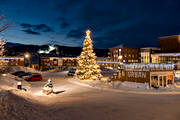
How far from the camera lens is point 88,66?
87.6 ft

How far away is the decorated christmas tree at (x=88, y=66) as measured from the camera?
2655 centimetres

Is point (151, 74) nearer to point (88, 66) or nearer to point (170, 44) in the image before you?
point (88, 66)

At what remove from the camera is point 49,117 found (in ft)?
28.7

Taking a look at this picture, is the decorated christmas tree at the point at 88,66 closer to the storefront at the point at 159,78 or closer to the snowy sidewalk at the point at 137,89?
the snowy sidewalk at the point at 137,89

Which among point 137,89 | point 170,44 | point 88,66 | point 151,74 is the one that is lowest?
point 137,89

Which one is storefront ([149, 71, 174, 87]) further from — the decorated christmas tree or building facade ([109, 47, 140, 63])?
building facade ([109, 47, 140, 63])

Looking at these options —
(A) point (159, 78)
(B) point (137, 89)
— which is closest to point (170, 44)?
(A) point (159, 78)

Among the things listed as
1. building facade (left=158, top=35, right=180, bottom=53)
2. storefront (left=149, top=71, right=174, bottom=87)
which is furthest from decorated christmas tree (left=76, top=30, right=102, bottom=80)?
building facade (left=158, top=35, right=180, bottom=53)

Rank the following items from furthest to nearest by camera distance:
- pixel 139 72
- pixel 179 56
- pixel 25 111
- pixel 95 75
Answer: pixel 179 56
pixel 95 75
pixel 139 72
pixel 25 111

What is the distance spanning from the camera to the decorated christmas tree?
87.1 ft

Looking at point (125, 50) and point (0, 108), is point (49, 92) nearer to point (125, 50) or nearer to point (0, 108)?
point (0, 108)

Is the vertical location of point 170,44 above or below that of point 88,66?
above

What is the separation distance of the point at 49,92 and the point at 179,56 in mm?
37976

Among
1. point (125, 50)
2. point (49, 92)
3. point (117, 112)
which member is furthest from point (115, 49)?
point (117, 112)
